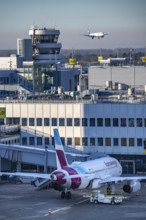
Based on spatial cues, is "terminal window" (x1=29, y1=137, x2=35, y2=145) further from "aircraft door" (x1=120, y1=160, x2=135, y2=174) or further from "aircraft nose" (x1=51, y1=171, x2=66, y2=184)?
"aircraft nose" (x1=51, y1=171, x2=66, y2=184)

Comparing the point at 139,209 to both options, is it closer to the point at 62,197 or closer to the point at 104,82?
the point at 62,197

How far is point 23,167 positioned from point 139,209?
23365 millimetres

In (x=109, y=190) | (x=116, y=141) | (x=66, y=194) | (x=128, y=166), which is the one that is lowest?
(x=128, y=166)

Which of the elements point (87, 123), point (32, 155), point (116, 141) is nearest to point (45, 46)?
point (87, 123)

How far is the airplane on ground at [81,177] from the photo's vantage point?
7119 cm

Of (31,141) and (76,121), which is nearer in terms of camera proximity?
(76,121)

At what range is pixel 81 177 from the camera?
A: 238 ft

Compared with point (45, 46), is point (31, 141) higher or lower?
lower

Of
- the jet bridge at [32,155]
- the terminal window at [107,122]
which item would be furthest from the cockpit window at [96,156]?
the terminal window at [107,122]

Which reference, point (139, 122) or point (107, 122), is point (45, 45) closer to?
point (107, 122)

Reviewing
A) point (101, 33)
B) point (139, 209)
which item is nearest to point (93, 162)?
point (139, 209)

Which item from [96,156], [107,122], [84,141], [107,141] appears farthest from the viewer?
[84,141]

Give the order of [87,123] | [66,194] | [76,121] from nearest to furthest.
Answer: [66,194]
[87,123]
[76,121]

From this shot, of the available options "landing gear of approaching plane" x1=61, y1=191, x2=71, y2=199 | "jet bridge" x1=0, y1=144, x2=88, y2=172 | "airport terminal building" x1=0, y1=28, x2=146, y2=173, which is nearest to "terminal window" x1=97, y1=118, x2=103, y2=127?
"airport terminal building" x1=0, y1=28, x2=146, y2=173
